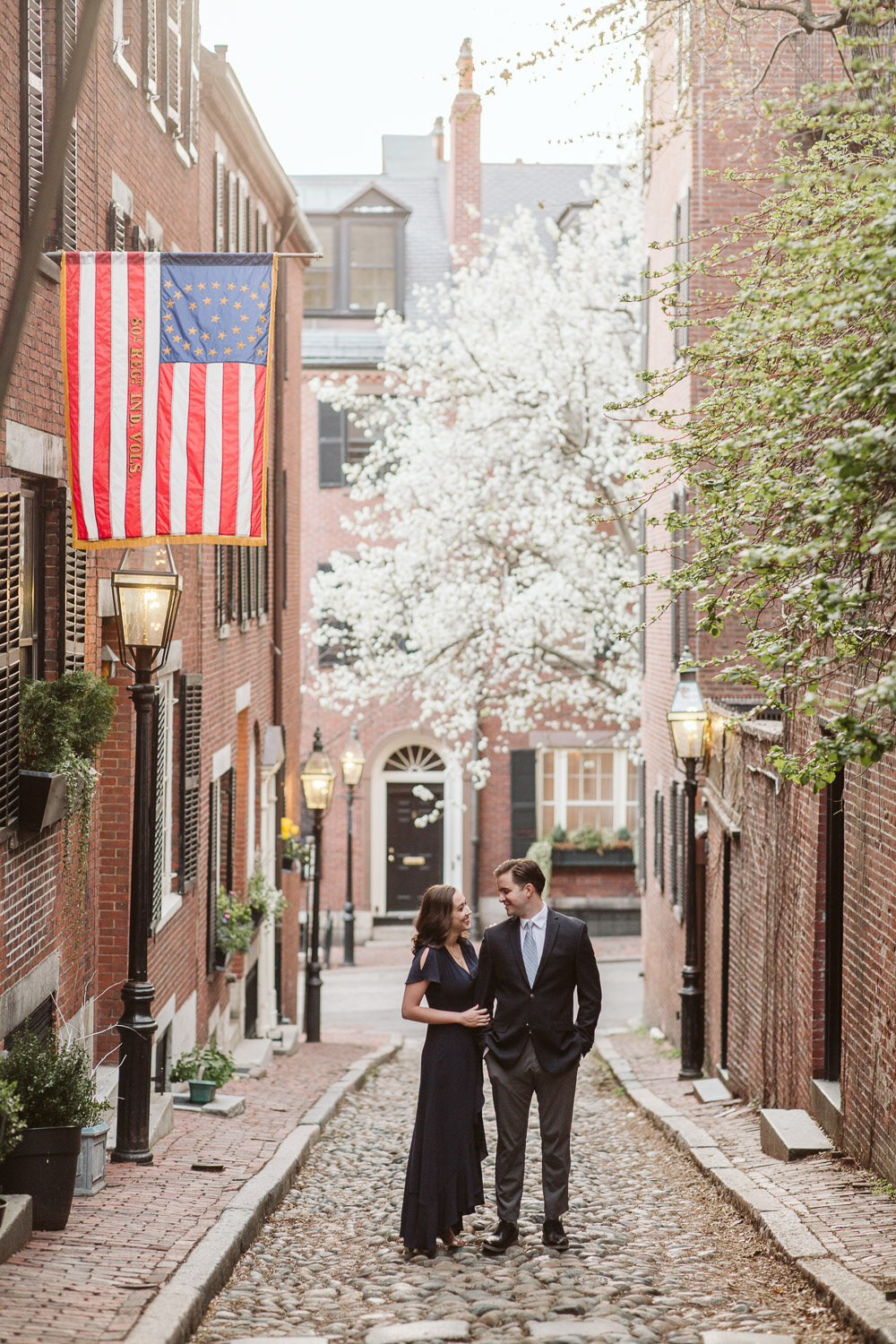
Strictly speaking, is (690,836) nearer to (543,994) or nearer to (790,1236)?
(790,1236)

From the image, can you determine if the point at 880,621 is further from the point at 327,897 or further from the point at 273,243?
the point at 327,897

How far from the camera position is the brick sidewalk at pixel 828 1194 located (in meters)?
6.69

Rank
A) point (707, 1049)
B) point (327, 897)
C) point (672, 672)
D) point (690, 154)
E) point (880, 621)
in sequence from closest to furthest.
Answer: point (880, 621), point (707, 1049), point (690, 154), point (672, 672), point (327, 897)

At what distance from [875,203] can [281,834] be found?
16378 millimetres

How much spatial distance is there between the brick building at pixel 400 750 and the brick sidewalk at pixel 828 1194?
1965 centimetres

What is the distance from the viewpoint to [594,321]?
26000 millimetres

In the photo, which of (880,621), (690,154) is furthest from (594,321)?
(880,621)

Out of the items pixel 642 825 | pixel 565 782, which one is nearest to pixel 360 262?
pixel 565 782

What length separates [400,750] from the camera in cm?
3288

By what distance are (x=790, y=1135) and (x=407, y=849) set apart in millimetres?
23876

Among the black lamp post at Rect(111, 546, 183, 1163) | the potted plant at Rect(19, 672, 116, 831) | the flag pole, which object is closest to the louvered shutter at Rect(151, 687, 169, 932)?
the black lamp post at Rect(111, 546, 183, 1163)

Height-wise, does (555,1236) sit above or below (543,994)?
below

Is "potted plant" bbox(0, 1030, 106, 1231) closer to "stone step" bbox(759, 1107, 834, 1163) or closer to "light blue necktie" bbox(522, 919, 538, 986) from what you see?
"light blue necktie" bbox(522, 919, 538, 986)

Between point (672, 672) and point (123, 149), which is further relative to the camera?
point (672, 672)
